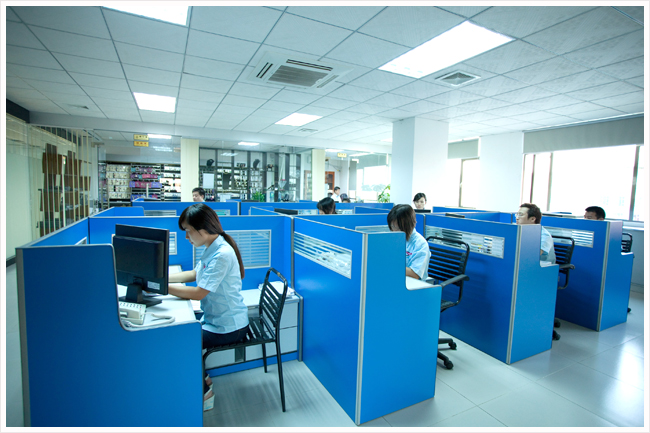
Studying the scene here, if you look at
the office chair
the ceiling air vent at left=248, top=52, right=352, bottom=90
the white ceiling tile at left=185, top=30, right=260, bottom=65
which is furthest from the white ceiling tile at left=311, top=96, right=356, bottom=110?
the office chair

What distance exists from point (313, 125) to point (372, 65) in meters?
3.75

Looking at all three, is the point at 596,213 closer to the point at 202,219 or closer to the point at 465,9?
the point at 465,9

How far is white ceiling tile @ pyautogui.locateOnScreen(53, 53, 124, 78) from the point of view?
3502mm

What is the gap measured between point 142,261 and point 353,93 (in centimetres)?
377

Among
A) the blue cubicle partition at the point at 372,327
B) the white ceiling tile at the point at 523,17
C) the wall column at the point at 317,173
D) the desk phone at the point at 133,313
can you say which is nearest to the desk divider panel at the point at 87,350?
the desk phone at the point at 133,313

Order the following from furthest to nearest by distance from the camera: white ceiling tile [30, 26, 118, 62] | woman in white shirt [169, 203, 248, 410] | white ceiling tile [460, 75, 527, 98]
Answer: white ceiling tile [460, 75, 527, 98] → white ceiling tile [30, 26, 118, 62] → woman in white shirt [169, 203, 248, 410]

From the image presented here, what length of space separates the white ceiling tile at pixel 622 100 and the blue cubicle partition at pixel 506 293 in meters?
3.46

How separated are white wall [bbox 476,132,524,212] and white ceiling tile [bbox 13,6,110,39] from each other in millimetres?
7650

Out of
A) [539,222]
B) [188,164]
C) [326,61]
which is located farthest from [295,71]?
[188,164]

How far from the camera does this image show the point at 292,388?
89.3 inches

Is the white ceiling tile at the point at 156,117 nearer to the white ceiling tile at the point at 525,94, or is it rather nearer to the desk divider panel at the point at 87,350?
the desk divider panel at the point at 87,350

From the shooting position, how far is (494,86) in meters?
4.19

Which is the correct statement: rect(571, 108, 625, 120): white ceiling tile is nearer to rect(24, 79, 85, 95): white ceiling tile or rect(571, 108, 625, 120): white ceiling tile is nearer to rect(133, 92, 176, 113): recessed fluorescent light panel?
rect(133, 92, 176, 113): recessed fluorescent light panel

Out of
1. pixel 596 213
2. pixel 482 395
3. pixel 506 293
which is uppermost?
pixel 596 213
